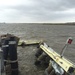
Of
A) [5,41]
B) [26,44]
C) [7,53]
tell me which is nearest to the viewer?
[7,53]

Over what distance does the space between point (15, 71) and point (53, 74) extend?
81.4 inches

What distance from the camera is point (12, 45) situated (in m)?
11.2

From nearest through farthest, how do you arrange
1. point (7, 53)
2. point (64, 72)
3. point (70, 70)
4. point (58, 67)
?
point (70, 70) < point (64, 72) < point (58, 67) < point (7, 53)

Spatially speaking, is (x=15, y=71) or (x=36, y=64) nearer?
(x=15, y=71)

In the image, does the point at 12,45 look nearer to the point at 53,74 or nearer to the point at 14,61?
the point at 14,61

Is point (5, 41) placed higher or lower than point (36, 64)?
higher

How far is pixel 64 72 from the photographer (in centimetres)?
974

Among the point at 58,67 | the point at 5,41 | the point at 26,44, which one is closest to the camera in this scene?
the point at 58,67

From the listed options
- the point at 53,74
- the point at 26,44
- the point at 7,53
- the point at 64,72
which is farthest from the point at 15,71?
the point at 26,44

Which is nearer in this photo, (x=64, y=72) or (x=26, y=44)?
(x=64, y=72)

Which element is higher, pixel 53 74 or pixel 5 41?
pixel 5 41

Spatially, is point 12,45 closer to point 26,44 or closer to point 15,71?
point 15,71

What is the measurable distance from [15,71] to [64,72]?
2946mm

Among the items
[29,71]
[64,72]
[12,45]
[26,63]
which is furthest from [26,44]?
[64,72]
